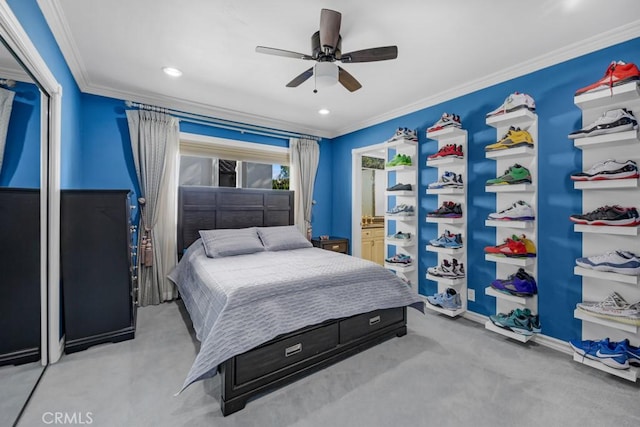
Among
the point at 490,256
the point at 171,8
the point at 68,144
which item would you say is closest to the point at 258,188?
the point at 68,144

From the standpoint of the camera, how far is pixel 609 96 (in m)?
1.98

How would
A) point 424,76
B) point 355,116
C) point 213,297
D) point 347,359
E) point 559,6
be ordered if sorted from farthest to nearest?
point 355,116
point 424,76
point 347,359
point 213,297
point 559,6

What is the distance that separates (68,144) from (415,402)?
3.51 metres

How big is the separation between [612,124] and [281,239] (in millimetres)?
3190

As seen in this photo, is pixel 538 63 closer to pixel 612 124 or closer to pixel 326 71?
pixel 612 124

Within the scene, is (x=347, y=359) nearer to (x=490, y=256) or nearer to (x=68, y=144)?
(x=490, y=256)

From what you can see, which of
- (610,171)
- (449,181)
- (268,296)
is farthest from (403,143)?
(268,296)

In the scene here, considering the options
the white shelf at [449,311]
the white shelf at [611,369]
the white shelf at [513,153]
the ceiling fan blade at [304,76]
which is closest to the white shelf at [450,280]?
the white shelf at [449,311]

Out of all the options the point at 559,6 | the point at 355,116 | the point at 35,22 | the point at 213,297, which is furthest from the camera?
the point at 355,116

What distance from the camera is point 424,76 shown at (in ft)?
9.46

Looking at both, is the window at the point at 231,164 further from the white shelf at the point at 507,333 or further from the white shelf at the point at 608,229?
the white shelf at the point at 608,229

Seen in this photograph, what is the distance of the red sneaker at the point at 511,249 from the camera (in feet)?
8.23

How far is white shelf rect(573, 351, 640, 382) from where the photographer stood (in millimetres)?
1894

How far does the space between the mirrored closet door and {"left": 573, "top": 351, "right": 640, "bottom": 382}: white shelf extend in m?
3.61
